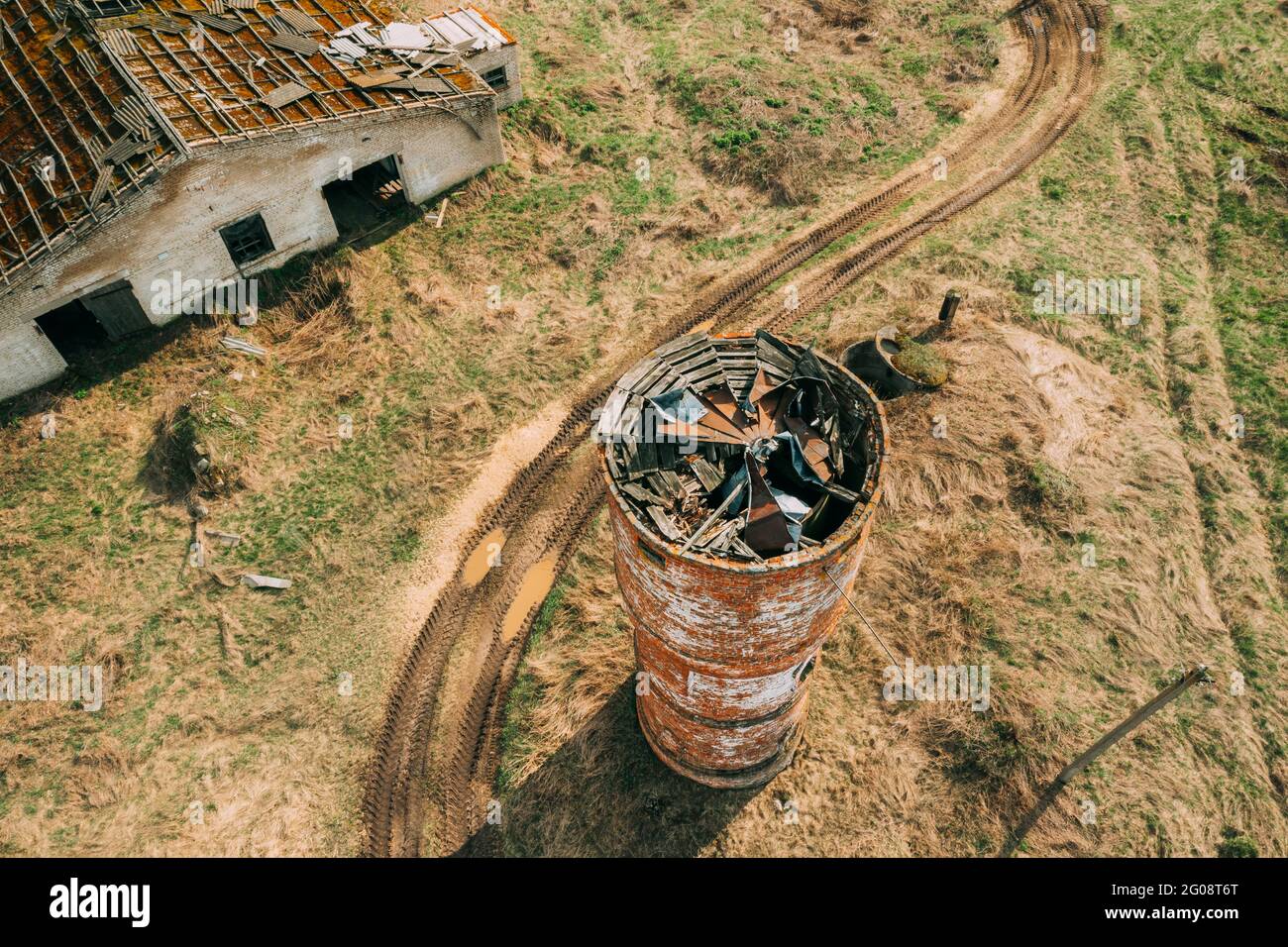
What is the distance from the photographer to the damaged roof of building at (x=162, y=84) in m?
20.9

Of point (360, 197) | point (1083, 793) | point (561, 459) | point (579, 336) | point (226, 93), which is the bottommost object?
point (1083, 793)

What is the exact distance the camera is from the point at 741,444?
37.8 ft

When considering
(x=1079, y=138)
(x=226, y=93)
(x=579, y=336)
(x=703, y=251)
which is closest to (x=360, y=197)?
→ (x=226, y=93)

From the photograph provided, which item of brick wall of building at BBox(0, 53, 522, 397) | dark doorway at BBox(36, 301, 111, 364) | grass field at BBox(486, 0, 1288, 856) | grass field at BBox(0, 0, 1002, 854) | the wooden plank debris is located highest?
the wooden plank debris

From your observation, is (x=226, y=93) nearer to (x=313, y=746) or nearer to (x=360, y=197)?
(x=360, y=197)

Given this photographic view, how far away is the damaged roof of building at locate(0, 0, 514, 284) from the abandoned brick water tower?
17.7 m

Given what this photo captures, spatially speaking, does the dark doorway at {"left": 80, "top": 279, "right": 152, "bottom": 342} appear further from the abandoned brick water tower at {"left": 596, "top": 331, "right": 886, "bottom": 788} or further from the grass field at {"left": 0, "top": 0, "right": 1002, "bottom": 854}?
the abandoned brick water tower at {"left": 596, "top": 331, "right": 886, "bottom": 788}

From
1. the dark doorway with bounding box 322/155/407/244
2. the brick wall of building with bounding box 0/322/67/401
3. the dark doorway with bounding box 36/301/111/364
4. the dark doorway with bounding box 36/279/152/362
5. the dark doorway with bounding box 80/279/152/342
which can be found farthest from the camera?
the dark doorway with bounding box 322/155/407/244

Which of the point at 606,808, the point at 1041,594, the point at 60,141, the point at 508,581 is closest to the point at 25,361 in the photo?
the point at 60,141

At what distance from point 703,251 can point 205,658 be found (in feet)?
63.8

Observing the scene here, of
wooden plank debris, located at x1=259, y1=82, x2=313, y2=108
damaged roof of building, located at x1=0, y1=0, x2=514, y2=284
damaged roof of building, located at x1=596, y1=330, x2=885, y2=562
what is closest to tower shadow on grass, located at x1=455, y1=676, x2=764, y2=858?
damaged roof of building, located at x1=596, y1=330, x2=885, y2=562

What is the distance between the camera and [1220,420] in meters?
22.7

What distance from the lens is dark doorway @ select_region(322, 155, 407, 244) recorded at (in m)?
26.4

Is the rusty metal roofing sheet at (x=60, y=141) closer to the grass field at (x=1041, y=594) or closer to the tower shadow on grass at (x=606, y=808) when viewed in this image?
the grass field at (x=1041, y=594)
